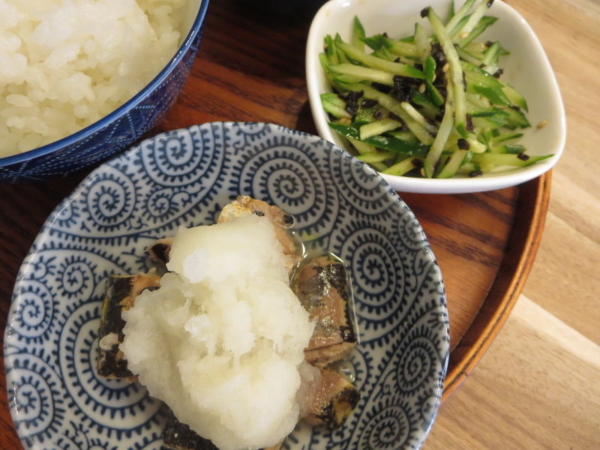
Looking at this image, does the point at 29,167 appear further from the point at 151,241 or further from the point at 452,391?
the point at 452,391

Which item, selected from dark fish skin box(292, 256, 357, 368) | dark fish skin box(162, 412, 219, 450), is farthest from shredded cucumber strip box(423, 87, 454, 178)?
dark fish skin box(162, 412, 219, 450)

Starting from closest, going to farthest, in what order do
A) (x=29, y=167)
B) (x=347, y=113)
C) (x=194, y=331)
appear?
1. (x=194, y=331)
2. (x=29, y=167)
3. (x=347, y=113)

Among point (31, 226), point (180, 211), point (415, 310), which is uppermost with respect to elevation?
point (415, 310)

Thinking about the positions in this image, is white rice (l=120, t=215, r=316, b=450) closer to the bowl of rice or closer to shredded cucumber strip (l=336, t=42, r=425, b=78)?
the bowl of rice

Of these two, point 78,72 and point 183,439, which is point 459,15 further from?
point 183,439

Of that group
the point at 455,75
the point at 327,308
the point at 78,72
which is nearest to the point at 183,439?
the point at 327,308

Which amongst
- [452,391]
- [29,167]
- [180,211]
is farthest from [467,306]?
[29,167]
